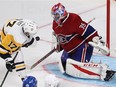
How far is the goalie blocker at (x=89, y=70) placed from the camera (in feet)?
8.54

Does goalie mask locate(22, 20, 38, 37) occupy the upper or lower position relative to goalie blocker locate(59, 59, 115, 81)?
upper

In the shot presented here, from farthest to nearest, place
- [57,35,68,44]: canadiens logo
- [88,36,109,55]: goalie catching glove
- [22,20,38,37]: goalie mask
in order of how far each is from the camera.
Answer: [57,35,68,44]: canadiens logo
[88,36,109,55]: goalie catching glove
[22,20,38,37]: goalie mask

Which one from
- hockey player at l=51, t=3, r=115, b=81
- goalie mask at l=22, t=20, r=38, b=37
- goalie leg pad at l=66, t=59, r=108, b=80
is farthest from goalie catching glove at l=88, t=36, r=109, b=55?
goalie mask at l=22, t=20, r=38, b=37

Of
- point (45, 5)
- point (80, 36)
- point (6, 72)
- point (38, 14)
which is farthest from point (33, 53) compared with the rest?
point (45, 5)

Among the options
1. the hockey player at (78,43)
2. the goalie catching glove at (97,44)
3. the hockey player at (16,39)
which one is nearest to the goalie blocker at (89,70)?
the hockey player at (78,43)

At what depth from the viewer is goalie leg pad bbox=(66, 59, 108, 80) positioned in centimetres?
261

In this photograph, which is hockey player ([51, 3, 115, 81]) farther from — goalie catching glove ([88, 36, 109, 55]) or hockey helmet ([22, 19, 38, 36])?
hockey helmet ([22, 19, 38, 36])

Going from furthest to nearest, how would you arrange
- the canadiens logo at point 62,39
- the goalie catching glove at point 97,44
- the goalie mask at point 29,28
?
1. the canadiens logo at point 62,39
2. the goalie catching glove at point 97,44
3. the goalie mask at point 29,28

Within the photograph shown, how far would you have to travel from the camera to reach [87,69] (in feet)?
8.64

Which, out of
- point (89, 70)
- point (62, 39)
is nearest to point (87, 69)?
point (89, 70)

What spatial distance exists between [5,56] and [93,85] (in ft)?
2.07

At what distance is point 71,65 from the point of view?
266cm

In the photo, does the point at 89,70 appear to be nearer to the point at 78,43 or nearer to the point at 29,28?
the point at 78,43

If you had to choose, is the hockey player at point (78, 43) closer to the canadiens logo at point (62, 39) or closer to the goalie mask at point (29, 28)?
the canadiens logo at point (62, 39)
